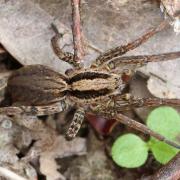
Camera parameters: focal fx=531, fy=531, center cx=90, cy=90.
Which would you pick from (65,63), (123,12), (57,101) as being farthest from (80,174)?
(123,12)

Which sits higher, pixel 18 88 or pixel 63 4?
pixel 63 4

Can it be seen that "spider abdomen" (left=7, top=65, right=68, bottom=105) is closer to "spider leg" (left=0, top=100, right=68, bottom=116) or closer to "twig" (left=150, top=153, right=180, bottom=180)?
"spider leg" (left=0, top=100, right=68, bottom=116)

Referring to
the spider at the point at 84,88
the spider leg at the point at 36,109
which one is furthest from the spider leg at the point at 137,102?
the spider leg at the point at 36,109

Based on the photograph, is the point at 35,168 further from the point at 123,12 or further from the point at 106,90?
the point at 123,12

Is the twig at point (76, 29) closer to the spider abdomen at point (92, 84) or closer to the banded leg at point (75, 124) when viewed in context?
the spider abdomen at point (92, 84)

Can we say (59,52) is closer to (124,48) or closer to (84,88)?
(84,88)

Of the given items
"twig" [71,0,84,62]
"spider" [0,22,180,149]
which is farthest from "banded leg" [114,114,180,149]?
"twig" [71,0,84,62]
